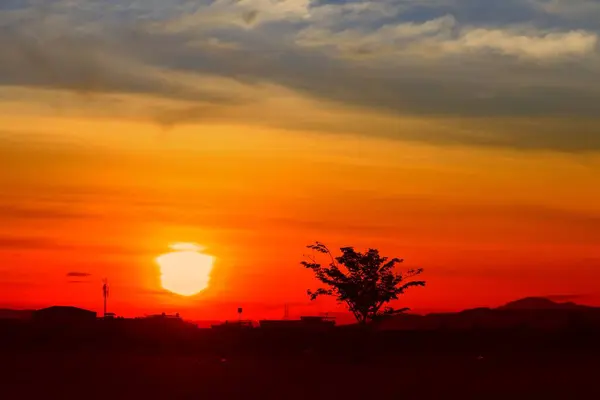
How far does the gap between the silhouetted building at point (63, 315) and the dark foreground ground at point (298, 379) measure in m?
86.0

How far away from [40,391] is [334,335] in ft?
227

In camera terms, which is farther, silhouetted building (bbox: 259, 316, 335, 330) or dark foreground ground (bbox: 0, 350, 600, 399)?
silhouetted building (bbox: 259, 316, 335, 330)

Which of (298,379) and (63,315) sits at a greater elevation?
(63,315)

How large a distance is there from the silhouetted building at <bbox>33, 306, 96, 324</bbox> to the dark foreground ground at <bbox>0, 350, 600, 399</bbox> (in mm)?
85956

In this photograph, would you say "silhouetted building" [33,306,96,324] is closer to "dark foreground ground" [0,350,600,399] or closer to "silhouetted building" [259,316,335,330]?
"silhouetted building" [259,316,335,330]

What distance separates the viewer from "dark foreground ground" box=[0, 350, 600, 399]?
166 ft

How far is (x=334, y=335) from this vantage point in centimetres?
11756

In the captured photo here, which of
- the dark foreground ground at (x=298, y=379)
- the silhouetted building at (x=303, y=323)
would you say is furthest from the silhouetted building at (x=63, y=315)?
the dark foreground ground at (x=298, y=379)

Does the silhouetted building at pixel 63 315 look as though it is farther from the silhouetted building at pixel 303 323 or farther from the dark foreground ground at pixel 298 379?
the dark foreground ground at pixel 298 379

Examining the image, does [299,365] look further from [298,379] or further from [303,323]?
[303,323]

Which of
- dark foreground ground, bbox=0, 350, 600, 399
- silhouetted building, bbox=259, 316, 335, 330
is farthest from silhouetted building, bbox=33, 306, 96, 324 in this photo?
dark foreground ground, bbox=0, 350, 600, 399

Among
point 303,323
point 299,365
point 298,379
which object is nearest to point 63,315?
point 303,323

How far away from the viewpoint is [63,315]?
7042 inches

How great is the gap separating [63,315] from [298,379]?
124 m
